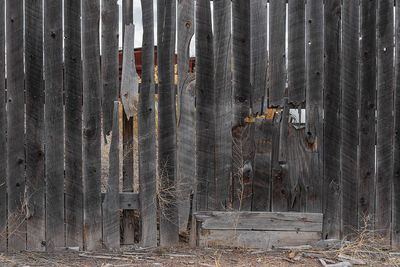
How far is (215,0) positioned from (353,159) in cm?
187

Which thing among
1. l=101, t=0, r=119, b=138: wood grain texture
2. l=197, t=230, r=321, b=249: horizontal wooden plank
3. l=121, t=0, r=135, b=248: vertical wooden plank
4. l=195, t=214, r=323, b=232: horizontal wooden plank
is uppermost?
l=101, t=0, r=119, b=138: wood grain texture

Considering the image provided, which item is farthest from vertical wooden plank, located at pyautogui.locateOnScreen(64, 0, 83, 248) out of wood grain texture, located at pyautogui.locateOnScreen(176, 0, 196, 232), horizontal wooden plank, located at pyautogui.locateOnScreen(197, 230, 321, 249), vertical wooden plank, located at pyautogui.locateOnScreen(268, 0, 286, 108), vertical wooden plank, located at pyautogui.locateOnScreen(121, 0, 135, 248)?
vertical wooden plank, located at pyautogui.locateOnScreen(268, 0, 286, 108)

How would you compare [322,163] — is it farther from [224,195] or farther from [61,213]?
[61,213]

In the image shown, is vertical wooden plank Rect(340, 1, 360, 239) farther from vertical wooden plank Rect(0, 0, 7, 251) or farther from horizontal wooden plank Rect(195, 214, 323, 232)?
vertical wooden plank Rect(0, 0, 7, 251)

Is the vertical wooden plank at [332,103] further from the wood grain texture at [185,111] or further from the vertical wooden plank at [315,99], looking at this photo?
the wood grain texture at [185,111]

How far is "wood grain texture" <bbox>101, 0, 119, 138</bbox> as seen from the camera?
10.9ft

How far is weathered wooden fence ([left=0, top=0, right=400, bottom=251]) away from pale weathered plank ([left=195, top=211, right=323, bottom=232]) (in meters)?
0.07

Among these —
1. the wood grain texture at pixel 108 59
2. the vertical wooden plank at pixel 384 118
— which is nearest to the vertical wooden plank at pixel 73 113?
the wood grain texture at pixel 108 59

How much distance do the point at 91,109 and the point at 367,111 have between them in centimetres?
244

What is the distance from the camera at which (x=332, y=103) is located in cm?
342

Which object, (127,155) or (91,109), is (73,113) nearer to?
(91,109)

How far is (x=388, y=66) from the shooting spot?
11.3 ft

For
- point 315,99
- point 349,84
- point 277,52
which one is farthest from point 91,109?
point 349,84

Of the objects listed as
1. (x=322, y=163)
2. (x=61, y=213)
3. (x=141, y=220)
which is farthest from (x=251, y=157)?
(x=61, y=213)
